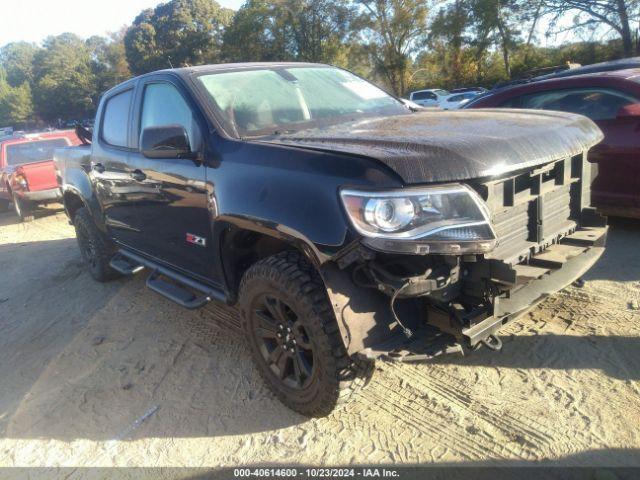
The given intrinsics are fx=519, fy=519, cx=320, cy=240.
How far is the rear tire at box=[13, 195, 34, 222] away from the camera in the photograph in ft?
32.9

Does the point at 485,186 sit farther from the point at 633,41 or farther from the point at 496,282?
the point at 633,41

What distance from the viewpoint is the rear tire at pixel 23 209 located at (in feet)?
32.9

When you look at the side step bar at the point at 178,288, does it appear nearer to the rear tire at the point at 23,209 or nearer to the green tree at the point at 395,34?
the rear tire at the point at 23,209

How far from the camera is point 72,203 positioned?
586 cm

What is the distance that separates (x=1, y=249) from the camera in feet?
26.4

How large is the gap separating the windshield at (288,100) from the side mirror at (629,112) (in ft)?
7.26

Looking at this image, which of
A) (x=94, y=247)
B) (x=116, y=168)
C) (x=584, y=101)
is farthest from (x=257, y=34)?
(x=116, y=168)

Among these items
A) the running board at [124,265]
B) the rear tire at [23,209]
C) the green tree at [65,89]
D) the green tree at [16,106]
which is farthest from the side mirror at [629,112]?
the green tree at [16,106]

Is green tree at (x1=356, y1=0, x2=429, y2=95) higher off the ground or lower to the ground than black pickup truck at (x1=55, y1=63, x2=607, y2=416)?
higher

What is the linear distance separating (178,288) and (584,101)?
13.8 feet

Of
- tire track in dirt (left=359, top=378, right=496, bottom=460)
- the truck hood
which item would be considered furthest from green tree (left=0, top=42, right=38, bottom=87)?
tire track in dirt (left=359, top=378, right=496, bottom=460)

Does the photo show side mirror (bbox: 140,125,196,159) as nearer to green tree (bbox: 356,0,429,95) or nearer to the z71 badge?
the z71 badge

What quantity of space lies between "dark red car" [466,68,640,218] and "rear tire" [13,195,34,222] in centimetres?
941

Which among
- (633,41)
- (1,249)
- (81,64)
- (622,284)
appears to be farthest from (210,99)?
(81,64)
